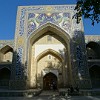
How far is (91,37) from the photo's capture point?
61.1 ft

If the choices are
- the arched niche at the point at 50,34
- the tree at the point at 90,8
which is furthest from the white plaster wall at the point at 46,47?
the tree at the point at 90,8

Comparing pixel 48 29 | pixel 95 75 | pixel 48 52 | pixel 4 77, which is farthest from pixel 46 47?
pixel 95 75

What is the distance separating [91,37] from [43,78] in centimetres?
737

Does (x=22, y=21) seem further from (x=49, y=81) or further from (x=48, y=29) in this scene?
(x=49, y=81)

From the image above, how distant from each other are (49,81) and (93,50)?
6.72m

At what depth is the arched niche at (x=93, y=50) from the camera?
1869 centimetres

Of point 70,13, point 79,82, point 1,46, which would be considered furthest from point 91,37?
point 1,46

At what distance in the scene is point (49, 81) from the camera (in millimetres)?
17562

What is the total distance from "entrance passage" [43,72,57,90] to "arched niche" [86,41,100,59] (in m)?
5.08

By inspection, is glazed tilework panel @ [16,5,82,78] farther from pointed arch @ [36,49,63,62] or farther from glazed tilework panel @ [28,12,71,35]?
pointed arch @ [36,49,63,62]

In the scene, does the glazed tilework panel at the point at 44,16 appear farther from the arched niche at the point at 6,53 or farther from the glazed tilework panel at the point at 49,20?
the arched niche at the point at 6,53

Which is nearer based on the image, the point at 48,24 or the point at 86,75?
the point at 86,75

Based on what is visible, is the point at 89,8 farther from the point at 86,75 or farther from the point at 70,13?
the point at 70,13

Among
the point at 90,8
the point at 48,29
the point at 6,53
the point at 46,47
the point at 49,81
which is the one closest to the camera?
the point at 90,8
